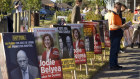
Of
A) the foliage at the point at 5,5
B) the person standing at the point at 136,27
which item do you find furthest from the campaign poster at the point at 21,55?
the foliage at the point at 5,5

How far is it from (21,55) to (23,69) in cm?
24

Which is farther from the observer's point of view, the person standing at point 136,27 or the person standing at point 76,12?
the person standing at point 136,27

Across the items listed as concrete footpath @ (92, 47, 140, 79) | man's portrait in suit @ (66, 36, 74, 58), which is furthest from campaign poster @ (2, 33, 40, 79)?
concrete footpath @ (92, 47, 140, 79)

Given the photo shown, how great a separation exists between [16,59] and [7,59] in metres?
0.17

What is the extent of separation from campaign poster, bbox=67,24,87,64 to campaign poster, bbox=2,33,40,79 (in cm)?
218

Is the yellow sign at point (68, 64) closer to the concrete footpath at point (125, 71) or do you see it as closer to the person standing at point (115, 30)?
the concrete footpath at point (125, 71)

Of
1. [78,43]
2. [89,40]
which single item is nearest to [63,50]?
[78,43]

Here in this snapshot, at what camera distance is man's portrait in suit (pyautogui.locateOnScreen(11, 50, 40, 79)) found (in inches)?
196

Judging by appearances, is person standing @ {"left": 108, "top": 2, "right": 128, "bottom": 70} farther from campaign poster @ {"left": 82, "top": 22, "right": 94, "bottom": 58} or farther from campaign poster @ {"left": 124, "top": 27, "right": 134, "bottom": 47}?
campaign poster @ {"left": 124, "top": 27, "right": 134, "bottom": 47}

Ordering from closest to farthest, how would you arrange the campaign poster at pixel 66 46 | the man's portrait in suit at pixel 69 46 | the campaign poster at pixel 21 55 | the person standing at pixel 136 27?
the campaign poster at pixel 21 55, the campaign poster at pixel 66 46, the man's portrait in suit at pixel 69 46, the person standing at pixel 136 27

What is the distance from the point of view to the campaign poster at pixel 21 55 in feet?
16.2

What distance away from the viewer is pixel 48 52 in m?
5.73

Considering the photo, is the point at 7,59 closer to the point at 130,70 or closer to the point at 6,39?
the point at 6,39

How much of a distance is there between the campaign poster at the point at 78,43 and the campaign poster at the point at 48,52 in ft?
5.12
